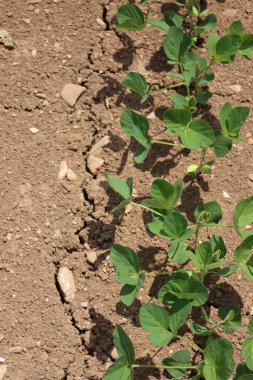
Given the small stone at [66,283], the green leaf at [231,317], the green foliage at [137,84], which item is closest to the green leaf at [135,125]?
the green foliage at [137,84]

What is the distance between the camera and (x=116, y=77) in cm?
262

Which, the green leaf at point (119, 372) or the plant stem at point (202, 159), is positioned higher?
the plant stem at point (202, 159)

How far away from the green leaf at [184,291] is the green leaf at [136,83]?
77 centimetres

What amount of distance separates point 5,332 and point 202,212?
0.82m

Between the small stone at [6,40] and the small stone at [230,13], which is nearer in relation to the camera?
the small stone at [6,40]

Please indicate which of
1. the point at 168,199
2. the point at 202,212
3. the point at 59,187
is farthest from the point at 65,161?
the point at 202,212

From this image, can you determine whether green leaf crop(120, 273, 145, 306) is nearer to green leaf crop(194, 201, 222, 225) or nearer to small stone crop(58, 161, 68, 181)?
green leaf crop(194, 201, 222, 225)

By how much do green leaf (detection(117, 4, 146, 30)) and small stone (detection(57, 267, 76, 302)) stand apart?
1.00m

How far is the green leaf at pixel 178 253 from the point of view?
84.9 inches

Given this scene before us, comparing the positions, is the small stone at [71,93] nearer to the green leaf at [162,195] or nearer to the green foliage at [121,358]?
the green leaf at [162,195]

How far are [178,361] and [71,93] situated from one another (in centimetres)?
117

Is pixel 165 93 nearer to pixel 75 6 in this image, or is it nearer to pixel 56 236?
pixel 75 6

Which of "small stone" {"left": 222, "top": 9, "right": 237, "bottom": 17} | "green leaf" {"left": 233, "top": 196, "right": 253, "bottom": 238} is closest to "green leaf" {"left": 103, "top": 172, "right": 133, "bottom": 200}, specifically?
"green leaf" {"left": 233, "top": 196, "right": 253, "bottom": 238}

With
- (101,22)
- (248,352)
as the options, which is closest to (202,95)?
(101,22)
